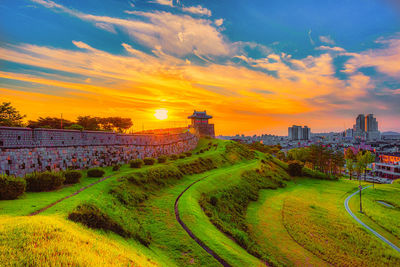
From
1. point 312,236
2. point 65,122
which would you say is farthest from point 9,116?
point 312,236

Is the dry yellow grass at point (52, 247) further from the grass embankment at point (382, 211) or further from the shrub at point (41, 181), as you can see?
the grass embankment at point (382, 211)

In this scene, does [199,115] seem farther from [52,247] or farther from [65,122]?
[52,247]

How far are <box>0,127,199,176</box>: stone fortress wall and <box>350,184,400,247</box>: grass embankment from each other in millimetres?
34832

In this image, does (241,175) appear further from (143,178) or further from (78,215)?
(78,215)

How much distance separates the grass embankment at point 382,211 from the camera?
24827mm

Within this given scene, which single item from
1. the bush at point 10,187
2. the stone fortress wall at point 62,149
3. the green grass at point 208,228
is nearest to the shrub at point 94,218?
the green grass at point 208,228

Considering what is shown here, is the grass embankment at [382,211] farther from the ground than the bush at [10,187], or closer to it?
closer to it

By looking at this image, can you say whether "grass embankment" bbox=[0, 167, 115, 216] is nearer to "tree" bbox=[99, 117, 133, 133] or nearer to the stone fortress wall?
the stone fortress wall

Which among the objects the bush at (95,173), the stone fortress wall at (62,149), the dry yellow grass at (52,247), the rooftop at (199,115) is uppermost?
the rooftop at (199,115)

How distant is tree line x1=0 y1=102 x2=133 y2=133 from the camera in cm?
3684

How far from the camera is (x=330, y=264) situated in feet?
52.5

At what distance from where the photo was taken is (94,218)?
10.1 meters

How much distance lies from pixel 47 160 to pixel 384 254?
113 feet

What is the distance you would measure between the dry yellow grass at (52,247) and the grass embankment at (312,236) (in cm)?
1310
